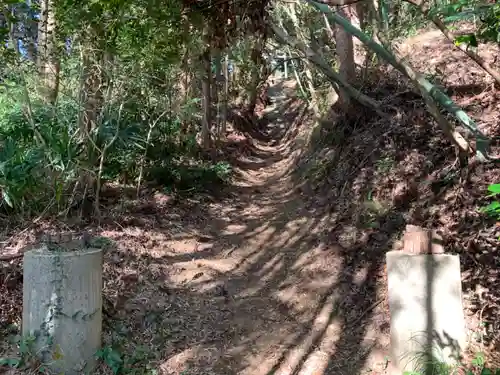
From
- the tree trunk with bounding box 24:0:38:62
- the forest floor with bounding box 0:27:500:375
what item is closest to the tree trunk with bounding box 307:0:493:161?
the forest floor with bounding box 0:27:500:375

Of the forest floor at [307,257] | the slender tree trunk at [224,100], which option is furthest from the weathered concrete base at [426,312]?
the slender tree trunk at [224,100]

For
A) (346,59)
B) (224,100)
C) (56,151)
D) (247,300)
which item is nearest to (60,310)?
(247,300)

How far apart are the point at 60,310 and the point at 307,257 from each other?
356cm

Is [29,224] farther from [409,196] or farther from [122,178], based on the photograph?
[409,196]

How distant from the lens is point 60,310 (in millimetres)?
3865

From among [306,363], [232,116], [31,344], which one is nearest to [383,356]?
[306,363]

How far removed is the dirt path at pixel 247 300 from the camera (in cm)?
442

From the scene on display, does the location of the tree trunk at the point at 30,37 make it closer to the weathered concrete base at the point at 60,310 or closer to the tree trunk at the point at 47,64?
the tree trunk at the point at 47,64

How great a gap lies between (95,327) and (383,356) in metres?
2.61

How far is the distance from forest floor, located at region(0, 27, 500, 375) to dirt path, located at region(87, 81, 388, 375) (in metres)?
0.02

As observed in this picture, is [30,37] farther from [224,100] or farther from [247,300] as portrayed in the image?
[224,100]

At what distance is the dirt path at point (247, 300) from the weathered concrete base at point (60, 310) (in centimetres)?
57

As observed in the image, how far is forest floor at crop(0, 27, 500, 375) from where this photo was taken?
4395 millimetres

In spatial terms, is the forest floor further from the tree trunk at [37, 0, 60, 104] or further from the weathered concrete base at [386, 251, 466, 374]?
the tree trunk at [37, 0, 60, 104]
